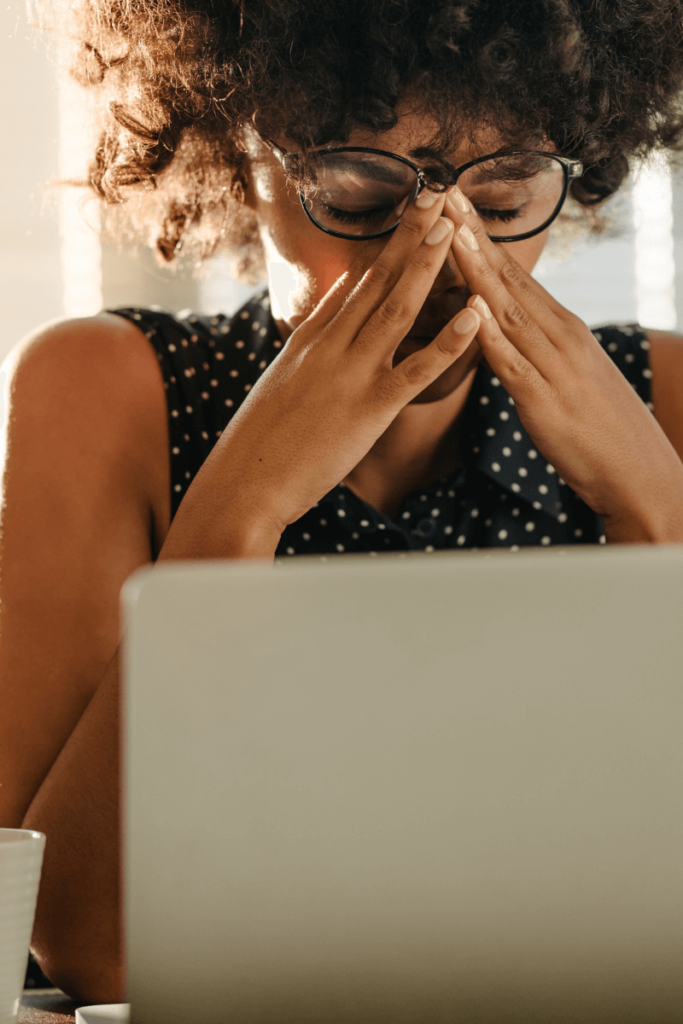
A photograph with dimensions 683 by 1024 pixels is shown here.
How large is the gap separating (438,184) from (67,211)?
0.84 metres

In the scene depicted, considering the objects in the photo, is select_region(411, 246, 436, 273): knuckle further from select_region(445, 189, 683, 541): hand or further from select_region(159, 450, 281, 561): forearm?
select_region(159, 450, 281, 561): forearm

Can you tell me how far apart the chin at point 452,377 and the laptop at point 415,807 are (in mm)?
582

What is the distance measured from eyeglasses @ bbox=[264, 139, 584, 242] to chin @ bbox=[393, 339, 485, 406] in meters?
0.11

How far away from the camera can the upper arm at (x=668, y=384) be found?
42.2 inches

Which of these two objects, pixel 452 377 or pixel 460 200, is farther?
pixel 452 377

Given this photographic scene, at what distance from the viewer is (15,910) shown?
1.39 ft

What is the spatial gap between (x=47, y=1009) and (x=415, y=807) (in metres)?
0.38

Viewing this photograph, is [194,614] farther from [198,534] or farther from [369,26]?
[369,26]

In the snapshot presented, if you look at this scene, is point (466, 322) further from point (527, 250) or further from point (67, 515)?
point (67, 515)

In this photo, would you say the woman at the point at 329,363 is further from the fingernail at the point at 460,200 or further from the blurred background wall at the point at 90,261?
the blurred background wall at the point at 90,261

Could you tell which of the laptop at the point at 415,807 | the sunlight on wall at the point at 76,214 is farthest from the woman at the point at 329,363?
the laptop at the point at 415,807

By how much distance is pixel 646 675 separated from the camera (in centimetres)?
31

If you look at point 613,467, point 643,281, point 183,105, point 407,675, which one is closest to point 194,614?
point 407,675

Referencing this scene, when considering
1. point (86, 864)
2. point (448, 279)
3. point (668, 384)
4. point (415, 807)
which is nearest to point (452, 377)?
point (448, 279)
